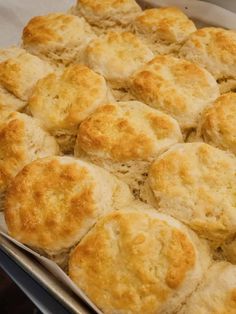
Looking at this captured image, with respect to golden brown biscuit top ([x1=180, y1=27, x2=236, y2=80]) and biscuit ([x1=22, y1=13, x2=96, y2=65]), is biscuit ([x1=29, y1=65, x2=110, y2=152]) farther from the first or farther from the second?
golden brown biscuit top ([x1=180, y1=27, x2=236, y2=80])

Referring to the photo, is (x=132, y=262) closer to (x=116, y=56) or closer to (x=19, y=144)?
(x=19, y=144)

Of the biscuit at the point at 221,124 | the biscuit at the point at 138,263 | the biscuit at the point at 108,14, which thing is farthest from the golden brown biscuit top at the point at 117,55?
the biscuit at the point at 138,263

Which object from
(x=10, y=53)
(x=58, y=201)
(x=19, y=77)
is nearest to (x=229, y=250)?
(x=58, y=201)

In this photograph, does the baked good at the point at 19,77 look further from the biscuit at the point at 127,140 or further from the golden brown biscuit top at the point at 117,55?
the biscuit at the point at 127,140

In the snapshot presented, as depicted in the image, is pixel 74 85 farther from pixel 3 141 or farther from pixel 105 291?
pixel 105 291

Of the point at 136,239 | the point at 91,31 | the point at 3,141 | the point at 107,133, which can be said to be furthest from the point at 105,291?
the point at 91,31

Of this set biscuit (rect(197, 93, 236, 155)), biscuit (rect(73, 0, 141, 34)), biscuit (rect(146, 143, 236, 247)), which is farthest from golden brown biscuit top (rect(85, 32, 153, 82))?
biscuit (rect(146, 143, 236, 247))

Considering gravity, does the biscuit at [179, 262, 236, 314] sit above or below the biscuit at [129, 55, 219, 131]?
below
